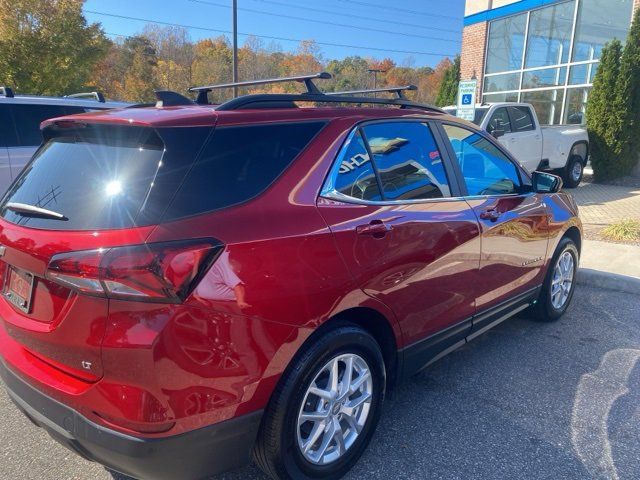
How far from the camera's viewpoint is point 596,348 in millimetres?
3936

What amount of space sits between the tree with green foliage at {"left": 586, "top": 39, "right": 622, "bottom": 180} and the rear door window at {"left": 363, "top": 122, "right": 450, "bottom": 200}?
11835 millimetres

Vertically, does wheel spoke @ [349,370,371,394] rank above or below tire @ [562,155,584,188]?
below

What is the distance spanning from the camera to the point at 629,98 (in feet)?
40.6

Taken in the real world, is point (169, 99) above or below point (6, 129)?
above

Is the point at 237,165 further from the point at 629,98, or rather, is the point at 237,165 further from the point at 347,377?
the point at 629,98

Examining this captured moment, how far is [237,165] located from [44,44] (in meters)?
16.8

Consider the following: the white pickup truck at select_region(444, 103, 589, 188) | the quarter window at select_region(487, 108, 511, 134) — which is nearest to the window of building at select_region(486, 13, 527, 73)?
the white pickup truck at select_region(444, 103, 589, 188)

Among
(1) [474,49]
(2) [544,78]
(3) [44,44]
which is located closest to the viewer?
(3) [44,44]

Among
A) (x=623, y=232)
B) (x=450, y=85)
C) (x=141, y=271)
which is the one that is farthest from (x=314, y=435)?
(x=450, y=85)

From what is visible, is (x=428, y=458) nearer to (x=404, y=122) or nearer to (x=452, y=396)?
(x=452, y=396)

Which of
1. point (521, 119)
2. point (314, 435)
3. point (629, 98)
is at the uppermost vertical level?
point (629, 98)

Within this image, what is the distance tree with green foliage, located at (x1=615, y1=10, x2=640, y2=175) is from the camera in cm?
1216

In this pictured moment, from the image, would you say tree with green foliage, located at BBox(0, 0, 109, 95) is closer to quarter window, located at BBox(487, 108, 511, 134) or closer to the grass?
quarter window, located at BBox(487, 108, 511, 134)

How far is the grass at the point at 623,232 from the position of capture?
7.10 m
